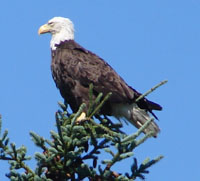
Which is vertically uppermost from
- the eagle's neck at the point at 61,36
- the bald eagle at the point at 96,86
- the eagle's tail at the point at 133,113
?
the eagle's neck at the point at 61,36

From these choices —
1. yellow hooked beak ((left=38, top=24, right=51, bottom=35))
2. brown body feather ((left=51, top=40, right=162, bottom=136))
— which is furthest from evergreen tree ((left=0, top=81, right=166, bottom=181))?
yellow hooked beak ((left=38, top=24, right=51, bottom=35))

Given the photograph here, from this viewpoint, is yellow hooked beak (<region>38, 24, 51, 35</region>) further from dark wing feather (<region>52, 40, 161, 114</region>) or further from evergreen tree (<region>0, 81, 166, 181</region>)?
evergreen tree (<region>0, 81, 166, 181</region>)

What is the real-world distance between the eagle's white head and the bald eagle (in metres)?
0.65

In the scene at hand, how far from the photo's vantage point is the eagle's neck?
698 cm

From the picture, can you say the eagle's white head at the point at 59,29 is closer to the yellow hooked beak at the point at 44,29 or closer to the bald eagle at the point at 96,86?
the yellow hooked beak at the point at 44,29

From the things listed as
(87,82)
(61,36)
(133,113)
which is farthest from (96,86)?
(61,36)

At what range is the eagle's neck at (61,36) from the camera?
6.98 m

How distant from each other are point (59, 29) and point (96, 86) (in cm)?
150

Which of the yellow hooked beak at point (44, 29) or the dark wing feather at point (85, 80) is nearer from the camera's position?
the dark wing feather at point (85, 80)

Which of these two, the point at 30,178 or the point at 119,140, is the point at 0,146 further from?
the point at 119,140

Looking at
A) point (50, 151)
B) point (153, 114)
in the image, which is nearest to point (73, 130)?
point (50, 151)

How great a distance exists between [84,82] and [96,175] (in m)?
2.24

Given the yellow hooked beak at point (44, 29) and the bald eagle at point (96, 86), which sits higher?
the yellow hooked beak at point (44, 29)

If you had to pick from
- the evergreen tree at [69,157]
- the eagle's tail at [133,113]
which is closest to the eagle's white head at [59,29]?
the eagle's tail at [133,113]
